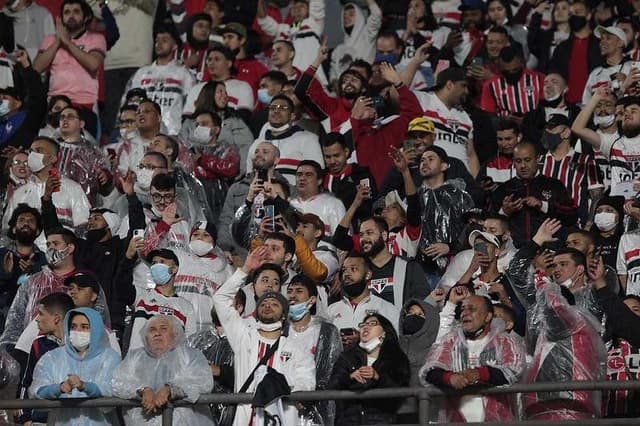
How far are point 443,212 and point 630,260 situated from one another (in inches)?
64.9

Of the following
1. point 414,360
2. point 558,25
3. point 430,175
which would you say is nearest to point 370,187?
point 430,175

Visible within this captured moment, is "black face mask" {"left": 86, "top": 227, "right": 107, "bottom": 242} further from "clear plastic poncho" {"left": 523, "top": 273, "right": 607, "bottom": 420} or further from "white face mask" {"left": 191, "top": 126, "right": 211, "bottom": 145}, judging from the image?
"clear plastic poncho" {"left": 523, "top": 273, "right": 607, "bottom": 420}

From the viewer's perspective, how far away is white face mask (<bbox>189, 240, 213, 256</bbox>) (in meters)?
14.9

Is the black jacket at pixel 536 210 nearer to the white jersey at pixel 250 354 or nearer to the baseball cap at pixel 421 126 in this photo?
the baseball cap at pixel 421 126

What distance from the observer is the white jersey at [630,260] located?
14695mm

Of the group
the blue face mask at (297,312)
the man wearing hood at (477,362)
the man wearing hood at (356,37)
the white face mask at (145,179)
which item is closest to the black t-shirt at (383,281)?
the blue face mask at (297,312)

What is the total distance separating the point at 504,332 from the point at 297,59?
7.87m

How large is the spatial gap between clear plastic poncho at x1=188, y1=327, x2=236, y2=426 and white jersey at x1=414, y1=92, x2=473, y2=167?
4067 mm

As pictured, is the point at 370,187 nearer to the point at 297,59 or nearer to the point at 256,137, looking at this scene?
the point at 256,137

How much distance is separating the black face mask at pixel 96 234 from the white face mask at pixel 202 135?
184cm

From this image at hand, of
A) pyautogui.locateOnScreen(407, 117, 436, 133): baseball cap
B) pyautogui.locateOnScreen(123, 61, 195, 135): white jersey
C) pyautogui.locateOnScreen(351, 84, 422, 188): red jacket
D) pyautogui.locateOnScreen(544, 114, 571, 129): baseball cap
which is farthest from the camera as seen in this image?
pyautogui.locateOnScreen(123, 61, 195, 135): white jersey

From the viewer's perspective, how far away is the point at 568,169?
16.5m

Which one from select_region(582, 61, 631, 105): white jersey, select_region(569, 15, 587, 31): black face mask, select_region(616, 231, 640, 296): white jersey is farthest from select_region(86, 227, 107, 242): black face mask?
select_region(569, 15, 587, 31): black face mask

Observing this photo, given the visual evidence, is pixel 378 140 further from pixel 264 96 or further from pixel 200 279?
pixel 200 279
